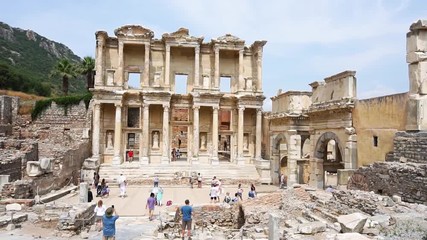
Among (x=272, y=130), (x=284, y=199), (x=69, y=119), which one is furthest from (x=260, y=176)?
(x=69, y=119)

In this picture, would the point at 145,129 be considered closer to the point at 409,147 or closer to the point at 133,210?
the point at 133,210

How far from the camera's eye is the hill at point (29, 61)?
55.4 meters

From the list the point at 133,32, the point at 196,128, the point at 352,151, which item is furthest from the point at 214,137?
the point at 352,151

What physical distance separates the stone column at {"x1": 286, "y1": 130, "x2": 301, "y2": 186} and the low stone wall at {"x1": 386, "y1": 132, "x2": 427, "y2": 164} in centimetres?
1029

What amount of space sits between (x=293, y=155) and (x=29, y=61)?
220 ft

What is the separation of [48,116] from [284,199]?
30857 millimetres

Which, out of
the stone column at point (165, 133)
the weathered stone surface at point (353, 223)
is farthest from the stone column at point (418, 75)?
the stone column at point (165, 133)

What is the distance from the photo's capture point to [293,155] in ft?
83.1

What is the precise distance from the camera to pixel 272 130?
29188 mm

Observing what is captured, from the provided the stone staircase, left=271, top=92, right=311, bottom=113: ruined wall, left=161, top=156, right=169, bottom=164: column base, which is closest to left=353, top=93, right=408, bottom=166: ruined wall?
left=271, top=92, right=311, bottom=113: ruined wall

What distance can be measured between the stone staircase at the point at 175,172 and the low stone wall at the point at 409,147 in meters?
14.4

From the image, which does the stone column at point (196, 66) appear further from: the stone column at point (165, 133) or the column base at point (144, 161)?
the column base at point (144, 161)

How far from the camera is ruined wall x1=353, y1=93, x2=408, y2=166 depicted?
597 inches

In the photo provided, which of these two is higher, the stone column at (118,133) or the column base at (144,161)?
the stone column at (118,133)
